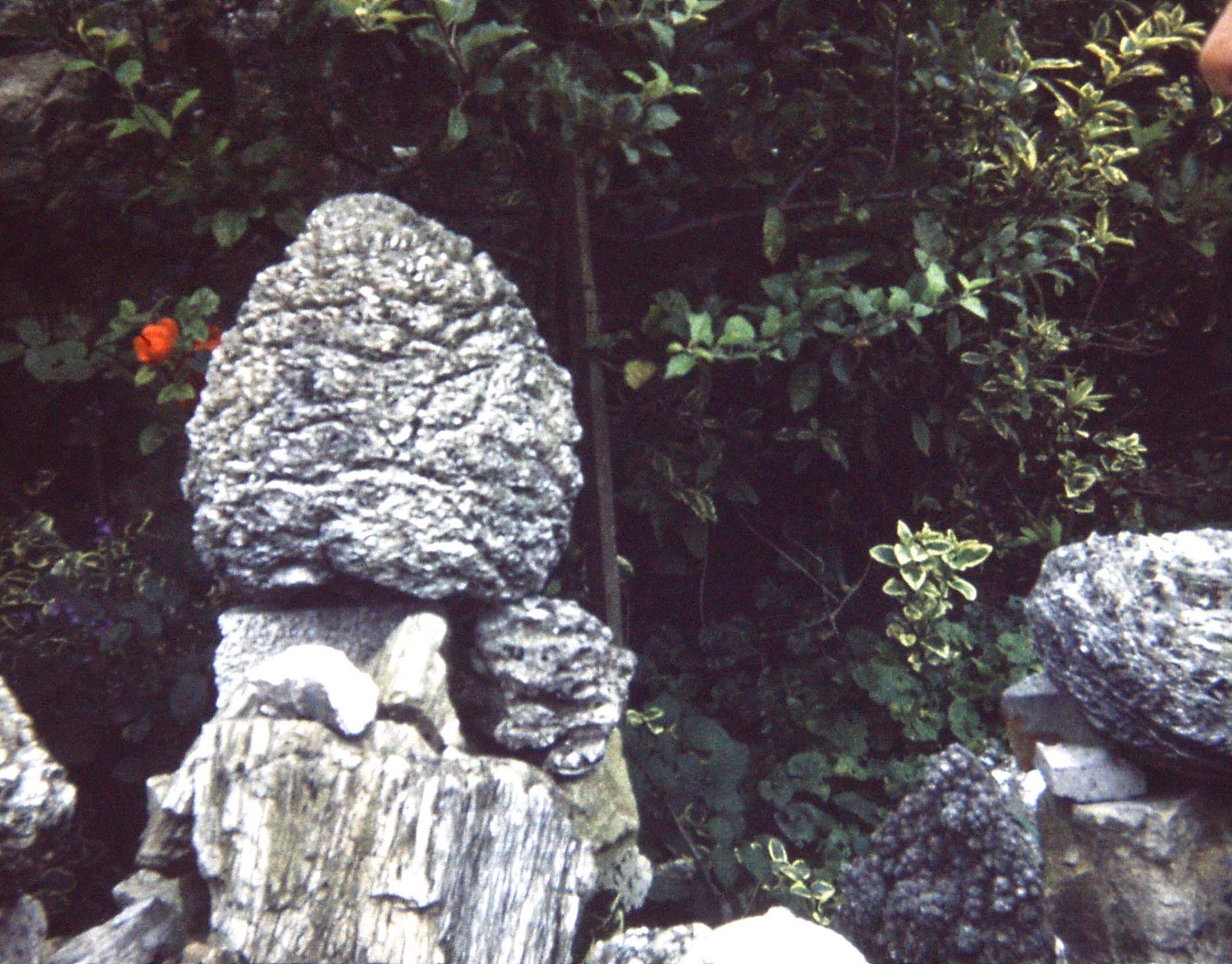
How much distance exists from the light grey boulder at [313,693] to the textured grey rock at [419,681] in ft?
0.27

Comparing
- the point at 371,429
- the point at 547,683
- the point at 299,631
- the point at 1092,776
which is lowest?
the point at 1092,776

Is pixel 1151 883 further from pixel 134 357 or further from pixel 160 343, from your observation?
pixel 134 357

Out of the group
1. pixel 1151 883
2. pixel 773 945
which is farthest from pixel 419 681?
pixel 1151 883

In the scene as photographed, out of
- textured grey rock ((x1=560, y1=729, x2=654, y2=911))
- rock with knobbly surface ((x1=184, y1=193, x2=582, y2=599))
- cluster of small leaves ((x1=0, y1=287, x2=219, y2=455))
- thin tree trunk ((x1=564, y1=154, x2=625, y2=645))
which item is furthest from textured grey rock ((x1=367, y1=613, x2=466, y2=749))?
cluster of small leaves ((x1=0, y1=287, x2=219, y2=455))

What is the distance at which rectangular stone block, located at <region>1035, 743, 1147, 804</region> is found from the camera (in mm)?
1579

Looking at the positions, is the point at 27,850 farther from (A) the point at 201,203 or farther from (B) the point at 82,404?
(B) the point at 82,404

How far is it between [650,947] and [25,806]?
95 cm

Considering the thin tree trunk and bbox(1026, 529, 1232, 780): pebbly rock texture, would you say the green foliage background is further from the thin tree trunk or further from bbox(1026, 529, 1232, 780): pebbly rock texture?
bbox(1026, 529, 1232, 780): pebbly rock texture

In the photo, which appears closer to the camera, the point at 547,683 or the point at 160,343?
the point at 547,683

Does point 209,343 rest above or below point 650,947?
above

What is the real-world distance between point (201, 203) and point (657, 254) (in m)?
1.11

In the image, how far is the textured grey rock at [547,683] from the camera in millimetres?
1789

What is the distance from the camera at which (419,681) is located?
1.62 m

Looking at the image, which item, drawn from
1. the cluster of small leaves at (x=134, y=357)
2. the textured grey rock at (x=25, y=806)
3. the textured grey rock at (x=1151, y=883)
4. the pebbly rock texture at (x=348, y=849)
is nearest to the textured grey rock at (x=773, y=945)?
the pebbly rock texture at (x=348, y=849)
